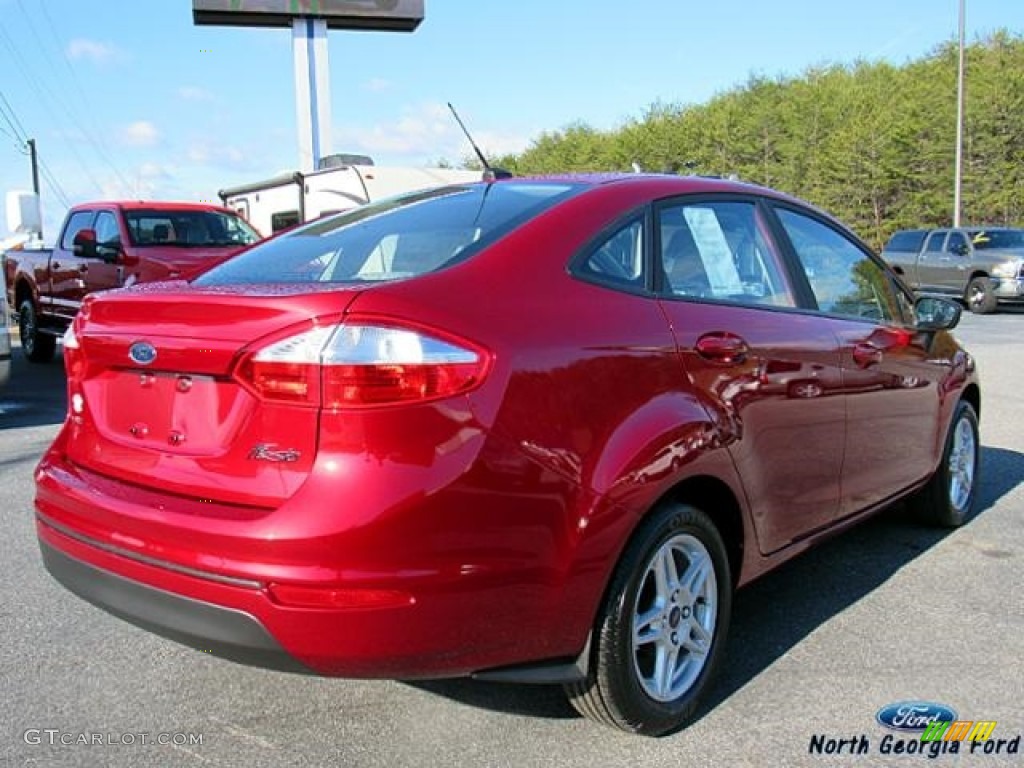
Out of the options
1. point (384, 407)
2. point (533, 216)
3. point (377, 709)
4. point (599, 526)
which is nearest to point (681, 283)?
point (533, 216)

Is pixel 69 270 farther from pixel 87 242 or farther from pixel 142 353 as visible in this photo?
pixel 142 353

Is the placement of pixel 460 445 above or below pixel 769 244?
below

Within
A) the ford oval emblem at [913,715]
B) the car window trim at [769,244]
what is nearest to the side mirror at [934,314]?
the car window trim at [769,244]

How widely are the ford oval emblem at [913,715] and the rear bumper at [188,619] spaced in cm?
179

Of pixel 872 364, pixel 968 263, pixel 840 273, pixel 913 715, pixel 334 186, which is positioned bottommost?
pixel 913 715

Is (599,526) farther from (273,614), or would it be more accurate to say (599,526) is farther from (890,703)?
(890,703)

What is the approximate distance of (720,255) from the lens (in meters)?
3.33

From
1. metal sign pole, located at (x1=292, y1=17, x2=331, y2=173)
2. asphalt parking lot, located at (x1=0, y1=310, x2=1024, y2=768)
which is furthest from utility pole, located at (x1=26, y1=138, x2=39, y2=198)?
asphalt parking lot, located at (x1=0, y1=310, x2=1024, y2=768)

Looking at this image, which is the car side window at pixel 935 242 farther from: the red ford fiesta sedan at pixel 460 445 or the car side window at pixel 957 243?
the red ford fiesta sedan at pixel 460 445

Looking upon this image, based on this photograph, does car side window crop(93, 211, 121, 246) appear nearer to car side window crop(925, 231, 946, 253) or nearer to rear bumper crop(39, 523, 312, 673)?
rear bumper crop(39, 523, 312, 673)

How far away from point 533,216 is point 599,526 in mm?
942

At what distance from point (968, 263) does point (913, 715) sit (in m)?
19.6

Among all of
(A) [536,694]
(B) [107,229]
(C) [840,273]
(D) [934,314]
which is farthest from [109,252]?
(A) [536,694]

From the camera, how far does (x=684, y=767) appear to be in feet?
8.63
